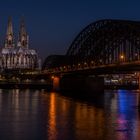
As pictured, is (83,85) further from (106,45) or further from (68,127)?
(68,127)

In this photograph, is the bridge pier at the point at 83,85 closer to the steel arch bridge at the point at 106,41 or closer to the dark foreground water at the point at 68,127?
the steel arch bridge at the point at 106,41

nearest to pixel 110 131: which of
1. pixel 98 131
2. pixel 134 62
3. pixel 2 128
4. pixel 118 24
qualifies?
pixel 98 131

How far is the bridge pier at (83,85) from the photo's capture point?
152125 mm

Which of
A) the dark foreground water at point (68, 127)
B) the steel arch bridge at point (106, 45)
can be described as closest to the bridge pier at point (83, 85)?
the steel arch bridge at point (106, 45)

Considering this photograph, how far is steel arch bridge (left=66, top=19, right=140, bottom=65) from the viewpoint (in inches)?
4557

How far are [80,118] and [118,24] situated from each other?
6650cm

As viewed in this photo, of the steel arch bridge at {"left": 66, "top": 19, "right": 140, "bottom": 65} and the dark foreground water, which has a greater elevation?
the steel arch bridge at {"left": 66, "top": 19, "right": 140, "bottom": 65}

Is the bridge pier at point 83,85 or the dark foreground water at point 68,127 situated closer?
the dark foreground water at point 68,127

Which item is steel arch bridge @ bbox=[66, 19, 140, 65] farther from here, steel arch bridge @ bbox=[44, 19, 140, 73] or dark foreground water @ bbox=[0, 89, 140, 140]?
dark foreground water @ bbox=[0, 89, 140, 140]

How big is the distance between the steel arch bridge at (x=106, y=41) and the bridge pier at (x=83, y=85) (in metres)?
6.76

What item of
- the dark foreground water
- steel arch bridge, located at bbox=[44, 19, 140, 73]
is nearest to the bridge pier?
steel arch bridge, located at bbox=[44, 19, 140, 73]

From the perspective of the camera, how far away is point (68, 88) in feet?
534

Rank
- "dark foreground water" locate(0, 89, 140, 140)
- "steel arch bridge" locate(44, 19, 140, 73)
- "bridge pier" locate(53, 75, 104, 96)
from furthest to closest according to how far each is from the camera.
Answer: "bridge pier" locate(53, 75, 104, 96) < "steel arch bridge" locate(44, 19, 140, 73) < "dark foreground water" locate(0, 89, 140, 140)

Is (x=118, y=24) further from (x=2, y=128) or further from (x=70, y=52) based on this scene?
(x=2, y=128)
